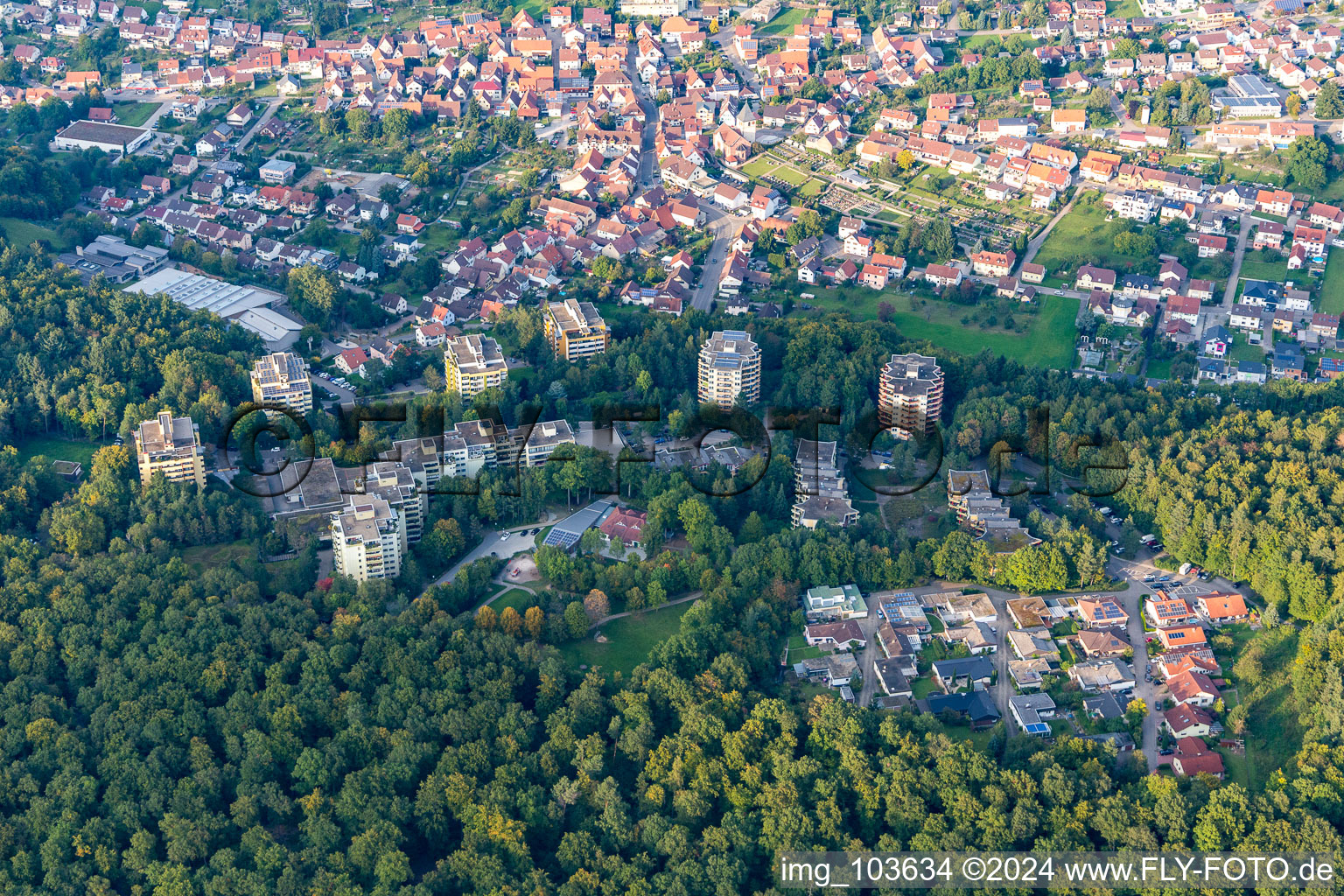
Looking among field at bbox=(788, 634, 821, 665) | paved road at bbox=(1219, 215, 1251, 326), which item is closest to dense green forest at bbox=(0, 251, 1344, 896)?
field at bbox=(788, 634, 821, 665)

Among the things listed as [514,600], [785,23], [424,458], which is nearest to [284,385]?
[424,458]

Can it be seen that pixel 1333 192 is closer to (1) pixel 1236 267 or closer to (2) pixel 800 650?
(1) pixel 1236 267

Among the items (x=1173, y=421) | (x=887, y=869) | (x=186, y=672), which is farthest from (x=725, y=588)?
(x=1173, y=421)

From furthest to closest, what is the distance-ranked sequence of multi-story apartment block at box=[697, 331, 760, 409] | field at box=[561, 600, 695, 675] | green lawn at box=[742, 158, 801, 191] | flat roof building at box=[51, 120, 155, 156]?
flat roof building at box=[51, 120, 155, 156] → green lawn at box=[742, 158, 801, 191] → multi-story apartment block at box=[697, 331, 760, 409] → field at box=[561, 600, 695, 675]

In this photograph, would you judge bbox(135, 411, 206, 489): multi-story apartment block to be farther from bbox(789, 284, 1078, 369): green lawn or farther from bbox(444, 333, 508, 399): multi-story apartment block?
bbox(789, 284, 1078, 369): green lawn

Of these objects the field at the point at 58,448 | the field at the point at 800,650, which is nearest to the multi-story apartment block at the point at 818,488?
the field at the point at 800,650

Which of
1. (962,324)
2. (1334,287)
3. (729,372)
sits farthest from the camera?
(1334,287)
